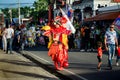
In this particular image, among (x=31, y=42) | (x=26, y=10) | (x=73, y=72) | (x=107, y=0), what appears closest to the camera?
(x=73, y=72)

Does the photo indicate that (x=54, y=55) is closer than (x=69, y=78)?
No

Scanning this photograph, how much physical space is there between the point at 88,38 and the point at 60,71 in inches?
522

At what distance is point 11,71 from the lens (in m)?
16.2

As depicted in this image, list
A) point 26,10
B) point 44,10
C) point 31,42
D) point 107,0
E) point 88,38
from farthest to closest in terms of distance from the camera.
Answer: point 26,10, point 44,10, point 107,0, point 31,42, point 88,38

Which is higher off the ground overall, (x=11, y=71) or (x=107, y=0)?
(x=107, y=0)

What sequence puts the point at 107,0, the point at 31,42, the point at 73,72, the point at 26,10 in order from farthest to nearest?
1. the point at 26,10
2. the point at 107,0
3. the point at 31,42
4. the point at 73,72

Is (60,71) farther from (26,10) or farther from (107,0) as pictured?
(26,10)

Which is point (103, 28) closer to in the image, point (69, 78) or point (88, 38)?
point (88, 38)

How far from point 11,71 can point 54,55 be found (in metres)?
1.76

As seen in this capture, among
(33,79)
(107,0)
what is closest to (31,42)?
(107,0)

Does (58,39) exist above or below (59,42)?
above

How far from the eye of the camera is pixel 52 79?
543 inches

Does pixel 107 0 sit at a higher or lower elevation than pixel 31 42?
higher

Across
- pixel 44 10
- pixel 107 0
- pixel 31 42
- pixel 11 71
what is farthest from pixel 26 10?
pixel 11 71
